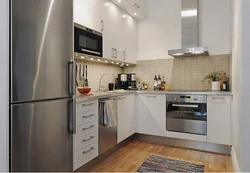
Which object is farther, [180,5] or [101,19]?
[180,5]

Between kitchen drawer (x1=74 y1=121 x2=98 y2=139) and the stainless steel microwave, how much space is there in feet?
2.87

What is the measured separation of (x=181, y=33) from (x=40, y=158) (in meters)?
2.99

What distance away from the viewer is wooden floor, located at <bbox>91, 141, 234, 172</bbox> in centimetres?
226

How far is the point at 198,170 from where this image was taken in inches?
86.0

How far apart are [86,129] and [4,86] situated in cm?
109

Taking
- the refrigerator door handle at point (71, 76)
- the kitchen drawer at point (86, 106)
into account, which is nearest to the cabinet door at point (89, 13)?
the refrigerator door handle at point (71, 76)

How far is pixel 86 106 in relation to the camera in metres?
2.10

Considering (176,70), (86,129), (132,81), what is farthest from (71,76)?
(176,70)

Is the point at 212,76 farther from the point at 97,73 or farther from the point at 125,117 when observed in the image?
the point at 97,73

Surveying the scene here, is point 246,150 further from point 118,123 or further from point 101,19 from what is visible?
point 101,19

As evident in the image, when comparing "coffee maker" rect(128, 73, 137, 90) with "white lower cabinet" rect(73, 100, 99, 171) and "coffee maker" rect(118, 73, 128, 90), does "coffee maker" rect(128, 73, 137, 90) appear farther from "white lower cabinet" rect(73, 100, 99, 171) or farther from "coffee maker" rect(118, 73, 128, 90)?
"white lower cabinet" rect(73, 100, 99, 171)

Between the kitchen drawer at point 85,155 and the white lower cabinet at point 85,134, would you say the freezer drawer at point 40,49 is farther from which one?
the kitchen drawer at point 85,155

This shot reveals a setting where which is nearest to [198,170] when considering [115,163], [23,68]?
[115,163]

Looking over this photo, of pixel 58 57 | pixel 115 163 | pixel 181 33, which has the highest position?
pixel 181 33
